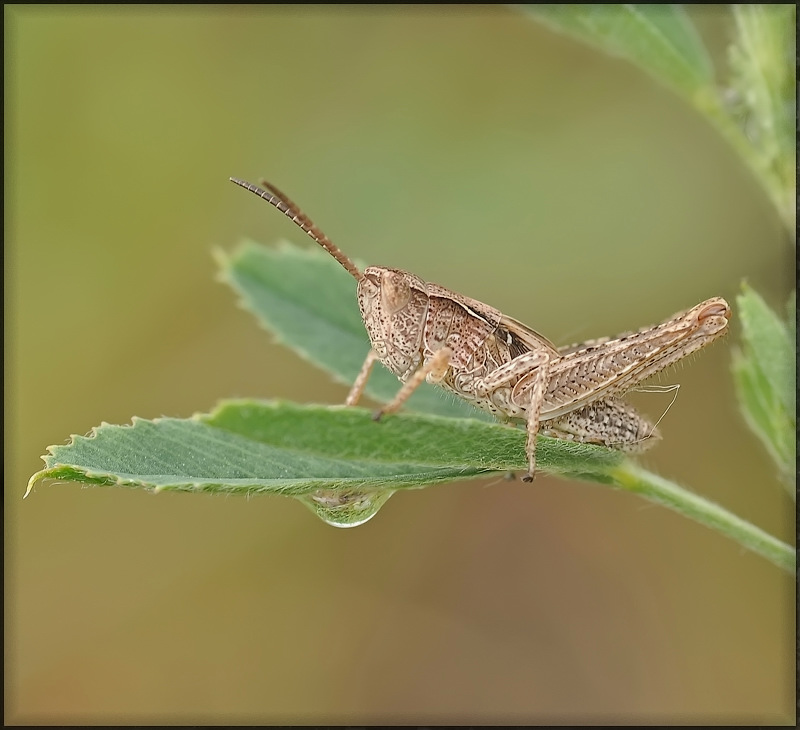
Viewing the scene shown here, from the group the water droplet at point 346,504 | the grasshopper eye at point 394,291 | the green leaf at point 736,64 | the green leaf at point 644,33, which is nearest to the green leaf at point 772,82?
the green leaf at point 736,64

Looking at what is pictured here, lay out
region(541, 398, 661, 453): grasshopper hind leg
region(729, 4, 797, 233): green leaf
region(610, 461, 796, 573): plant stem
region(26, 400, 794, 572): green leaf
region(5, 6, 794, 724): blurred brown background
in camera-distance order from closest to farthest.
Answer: region(26, 400, 794, 572): green leaf
region(610, 461, 796, 573): plant stem
region(729, 4, 797, 233): green leaf
region(541, 398, 661, 453): grasshopper hind leg
region(5, 6, 794, 724): blurred brown background

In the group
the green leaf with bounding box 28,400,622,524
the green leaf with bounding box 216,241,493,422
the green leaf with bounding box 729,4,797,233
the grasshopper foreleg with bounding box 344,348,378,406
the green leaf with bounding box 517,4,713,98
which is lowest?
the green leaf with bounding box 28,400,622,524

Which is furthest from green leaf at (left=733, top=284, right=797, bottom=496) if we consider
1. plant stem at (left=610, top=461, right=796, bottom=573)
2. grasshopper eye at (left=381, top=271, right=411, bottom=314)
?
grasshopper eye at (left=381, top=271, right=411, bottom=314)

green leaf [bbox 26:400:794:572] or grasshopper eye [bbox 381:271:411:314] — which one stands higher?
grasshopper eye [bbox 381:271:411:314]

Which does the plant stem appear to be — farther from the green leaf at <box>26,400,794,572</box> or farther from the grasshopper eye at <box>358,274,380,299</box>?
the grasshopper eye at <box>358,274,380,299</box>

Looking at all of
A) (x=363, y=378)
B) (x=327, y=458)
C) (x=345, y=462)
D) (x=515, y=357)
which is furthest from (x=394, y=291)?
(x=327, y=458)

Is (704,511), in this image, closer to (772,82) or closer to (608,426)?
(608,426)

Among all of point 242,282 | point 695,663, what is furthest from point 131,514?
point 695,663
